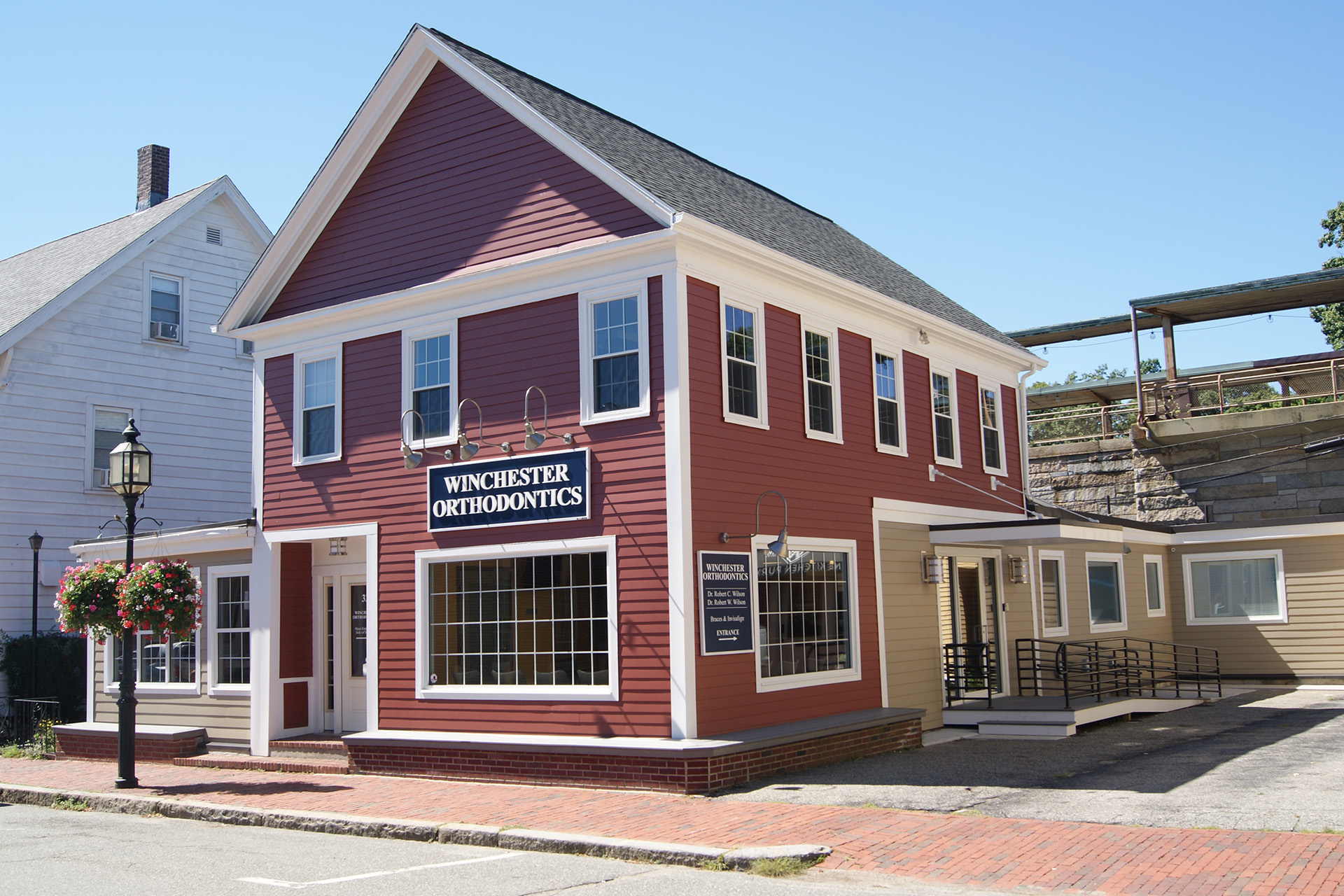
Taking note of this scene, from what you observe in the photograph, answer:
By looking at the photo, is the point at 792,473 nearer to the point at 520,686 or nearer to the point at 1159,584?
the point at 520,686

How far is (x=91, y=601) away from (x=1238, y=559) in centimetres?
2044

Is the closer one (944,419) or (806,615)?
(806,615)

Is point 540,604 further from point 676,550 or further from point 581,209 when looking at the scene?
point 581,209

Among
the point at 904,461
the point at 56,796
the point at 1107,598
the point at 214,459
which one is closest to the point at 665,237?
the point at 904,461

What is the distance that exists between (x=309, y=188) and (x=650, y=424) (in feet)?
21.9

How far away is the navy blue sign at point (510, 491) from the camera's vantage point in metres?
12.9

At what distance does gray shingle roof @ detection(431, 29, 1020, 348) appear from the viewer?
1378cm

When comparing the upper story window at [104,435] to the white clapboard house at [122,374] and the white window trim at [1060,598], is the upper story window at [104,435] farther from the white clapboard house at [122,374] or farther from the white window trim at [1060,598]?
the white window trim at [1060,598]

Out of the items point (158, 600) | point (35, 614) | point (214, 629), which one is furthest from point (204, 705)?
point (35, 614)

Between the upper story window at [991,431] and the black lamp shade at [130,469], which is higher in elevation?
the upper story window at [991,431]

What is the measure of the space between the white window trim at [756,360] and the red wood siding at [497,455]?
919 millimetres

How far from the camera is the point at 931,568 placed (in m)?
16.6

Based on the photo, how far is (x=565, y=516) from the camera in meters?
12.9

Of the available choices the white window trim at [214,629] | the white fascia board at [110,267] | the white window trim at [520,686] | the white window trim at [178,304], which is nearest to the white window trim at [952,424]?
the white window trim at [520,686]
